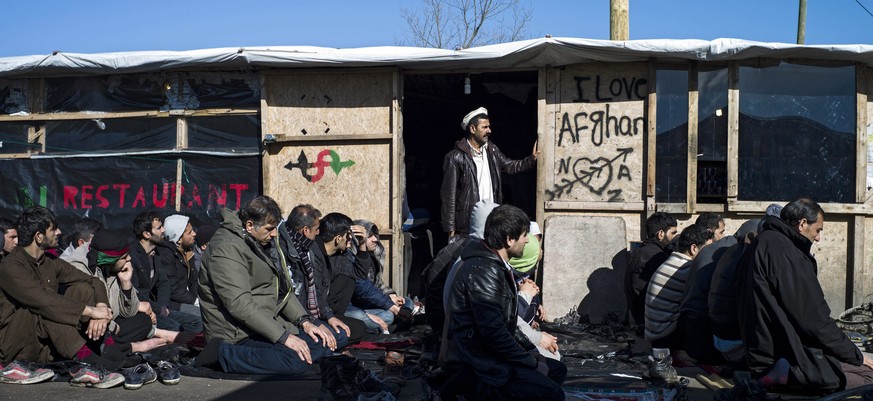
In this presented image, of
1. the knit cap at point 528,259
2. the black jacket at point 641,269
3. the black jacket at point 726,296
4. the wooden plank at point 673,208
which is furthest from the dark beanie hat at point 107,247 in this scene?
the wooden plank at point 673,208

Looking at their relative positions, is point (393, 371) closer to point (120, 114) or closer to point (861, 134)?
point (120, 114)

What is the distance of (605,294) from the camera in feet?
32.6

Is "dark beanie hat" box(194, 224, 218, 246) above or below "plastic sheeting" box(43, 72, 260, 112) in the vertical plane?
below

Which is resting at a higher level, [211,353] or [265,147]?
[265,147]

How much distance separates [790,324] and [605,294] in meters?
3.55

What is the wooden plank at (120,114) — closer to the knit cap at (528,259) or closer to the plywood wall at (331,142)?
the plywood wall at (331,142)

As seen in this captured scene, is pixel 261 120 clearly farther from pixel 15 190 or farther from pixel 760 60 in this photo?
pixel 760 60

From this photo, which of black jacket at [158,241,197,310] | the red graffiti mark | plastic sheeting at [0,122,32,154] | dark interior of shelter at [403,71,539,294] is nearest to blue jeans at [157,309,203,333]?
black jacket at [158,241,197,310]

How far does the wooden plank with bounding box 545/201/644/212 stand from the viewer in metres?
9.89

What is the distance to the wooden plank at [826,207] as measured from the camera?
380 inches

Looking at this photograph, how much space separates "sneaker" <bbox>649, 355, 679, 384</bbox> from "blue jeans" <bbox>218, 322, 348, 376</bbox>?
2.67 meters

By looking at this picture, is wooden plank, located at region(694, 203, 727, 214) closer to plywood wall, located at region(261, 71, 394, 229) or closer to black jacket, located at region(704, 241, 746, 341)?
black jacket, located at region(704, 241, 746, 341)

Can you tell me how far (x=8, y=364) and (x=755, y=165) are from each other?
24.0ft

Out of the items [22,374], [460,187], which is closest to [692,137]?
[460,187]
